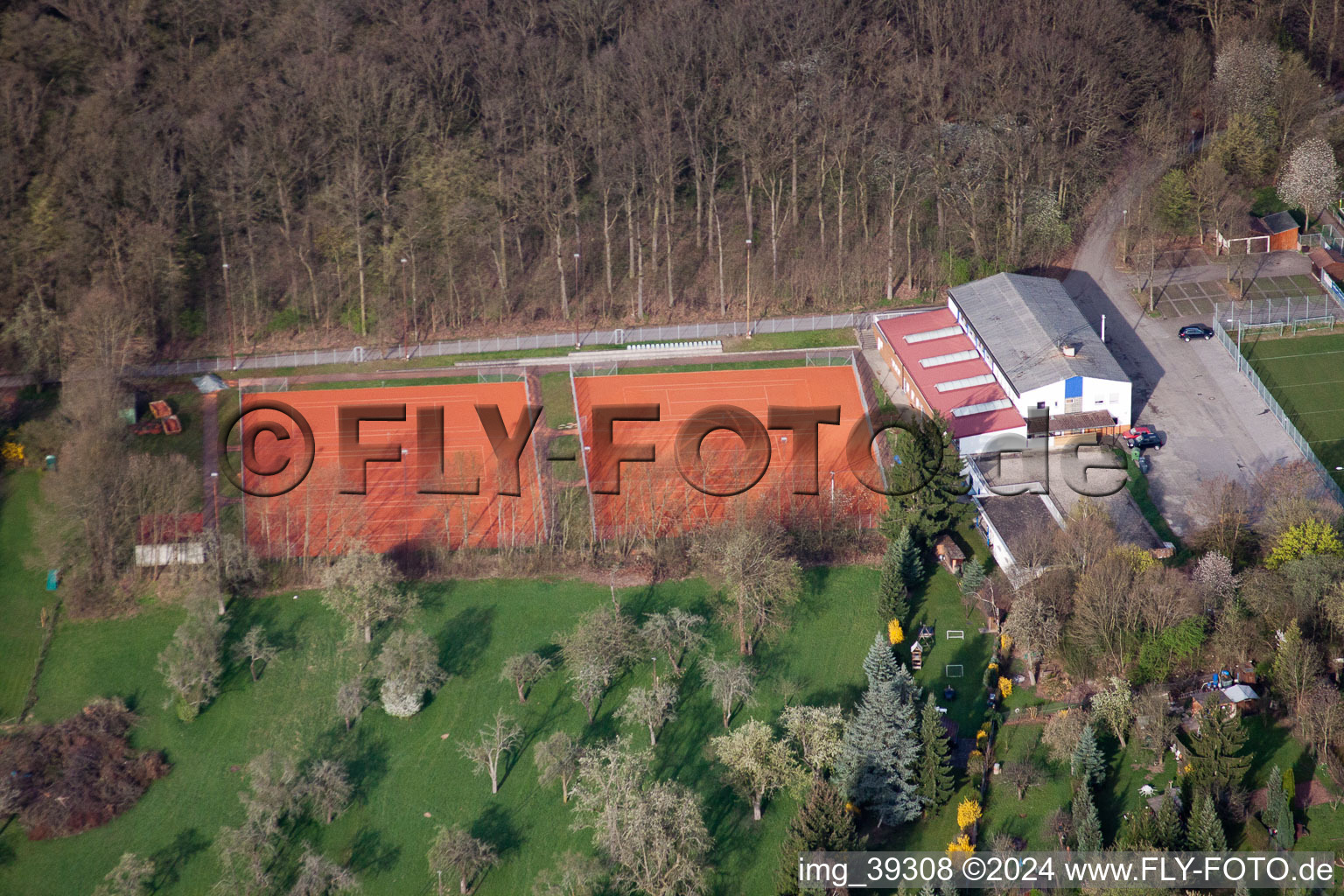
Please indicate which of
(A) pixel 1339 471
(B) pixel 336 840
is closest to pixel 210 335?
(B) pixel 336 840

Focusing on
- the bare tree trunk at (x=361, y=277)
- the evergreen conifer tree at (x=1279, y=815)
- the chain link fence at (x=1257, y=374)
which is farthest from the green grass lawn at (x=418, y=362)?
the evergreen conifer tree at (x=1279, y=815)

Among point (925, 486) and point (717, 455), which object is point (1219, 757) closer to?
point (925, 486)

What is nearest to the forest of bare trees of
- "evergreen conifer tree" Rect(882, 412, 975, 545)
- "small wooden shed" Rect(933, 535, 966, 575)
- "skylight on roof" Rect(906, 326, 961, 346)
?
"skylight on roof" Rect(906, 326, 961, 346)

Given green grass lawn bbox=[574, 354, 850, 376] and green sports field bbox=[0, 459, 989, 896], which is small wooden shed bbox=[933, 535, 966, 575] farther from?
green grass lawn bbox=[574, 354, 850, 376]

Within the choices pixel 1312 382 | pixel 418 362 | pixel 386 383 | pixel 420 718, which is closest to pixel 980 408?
pixel 1312 382

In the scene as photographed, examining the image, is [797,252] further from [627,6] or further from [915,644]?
[915,644]

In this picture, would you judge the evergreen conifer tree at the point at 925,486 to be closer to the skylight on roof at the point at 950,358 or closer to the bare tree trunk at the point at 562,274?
the skylight on roof at the point at 950,358
